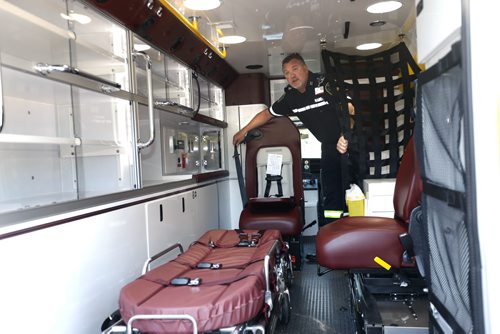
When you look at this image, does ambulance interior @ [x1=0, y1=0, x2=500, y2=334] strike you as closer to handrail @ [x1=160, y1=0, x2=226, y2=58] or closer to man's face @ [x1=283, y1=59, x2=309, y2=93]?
handrail @ [x1=160, y1=0, x2=226, y2=58]

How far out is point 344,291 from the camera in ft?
11.6

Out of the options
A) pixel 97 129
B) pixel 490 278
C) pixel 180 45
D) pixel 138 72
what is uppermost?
pixel 180 45

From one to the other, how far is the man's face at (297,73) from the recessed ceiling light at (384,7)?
151 centimetres

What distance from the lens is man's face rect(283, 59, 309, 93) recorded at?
204 inches

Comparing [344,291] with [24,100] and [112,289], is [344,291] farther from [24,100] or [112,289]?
[24,100]

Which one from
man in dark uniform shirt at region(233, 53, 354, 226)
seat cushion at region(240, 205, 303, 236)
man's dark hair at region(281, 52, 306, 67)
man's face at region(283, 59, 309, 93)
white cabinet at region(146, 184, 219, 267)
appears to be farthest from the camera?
man's face at region(283, 59, 309, 93)

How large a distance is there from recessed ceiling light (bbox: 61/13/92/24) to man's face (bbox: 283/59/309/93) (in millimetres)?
3060

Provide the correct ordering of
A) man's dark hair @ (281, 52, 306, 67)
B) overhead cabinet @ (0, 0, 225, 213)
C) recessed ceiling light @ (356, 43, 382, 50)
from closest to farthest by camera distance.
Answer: overhead cabinet @ (0, 0, 225, 213), recessed ceiling light @ (356, 43, 382, 50), man's dark hair @ (281, 52, 306, 67)

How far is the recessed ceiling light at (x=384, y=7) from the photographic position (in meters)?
3.55

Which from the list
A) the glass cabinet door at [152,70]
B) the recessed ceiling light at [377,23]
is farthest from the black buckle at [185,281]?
Answer: the recessed ceiling light at [377,23]

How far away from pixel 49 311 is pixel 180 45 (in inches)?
104

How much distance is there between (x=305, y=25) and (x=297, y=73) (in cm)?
122

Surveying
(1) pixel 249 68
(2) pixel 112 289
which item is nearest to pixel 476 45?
(2) pixel 112 289

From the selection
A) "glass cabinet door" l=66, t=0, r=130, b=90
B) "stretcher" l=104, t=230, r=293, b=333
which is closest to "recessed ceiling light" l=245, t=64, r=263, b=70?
"glass cabinet door" l=66, t=0, r=130, b=90
